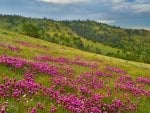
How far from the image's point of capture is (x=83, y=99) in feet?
54.5

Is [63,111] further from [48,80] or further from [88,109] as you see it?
[48,80]

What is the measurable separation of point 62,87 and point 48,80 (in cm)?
139

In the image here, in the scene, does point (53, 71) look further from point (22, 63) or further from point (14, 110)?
point (14, 110)

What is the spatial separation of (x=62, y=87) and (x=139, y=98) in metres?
4.54

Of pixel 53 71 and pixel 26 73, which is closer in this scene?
pixel 26 73

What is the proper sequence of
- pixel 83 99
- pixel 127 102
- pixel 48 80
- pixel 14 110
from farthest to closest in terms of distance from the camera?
1. pixel 48 80
2. pixel 127 102
3. pixel 83 99
4. pixel 14 110

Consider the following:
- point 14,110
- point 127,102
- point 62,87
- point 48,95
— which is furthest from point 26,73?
point 14,110

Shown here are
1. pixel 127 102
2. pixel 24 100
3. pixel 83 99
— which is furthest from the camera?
pixel 127 102

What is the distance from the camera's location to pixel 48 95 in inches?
637

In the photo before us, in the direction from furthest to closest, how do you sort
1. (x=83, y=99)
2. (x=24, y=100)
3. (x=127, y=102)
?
(x=127, y=102) < (x=83, y=99) < (x=24, y=100)

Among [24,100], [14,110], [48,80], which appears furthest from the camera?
[48,80]

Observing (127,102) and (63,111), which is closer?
(63,111)

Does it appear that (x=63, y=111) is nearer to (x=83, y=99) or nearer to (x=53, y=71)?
(x=83, y=99)

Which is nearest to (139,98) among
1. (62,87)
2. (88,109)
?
(62,87)
